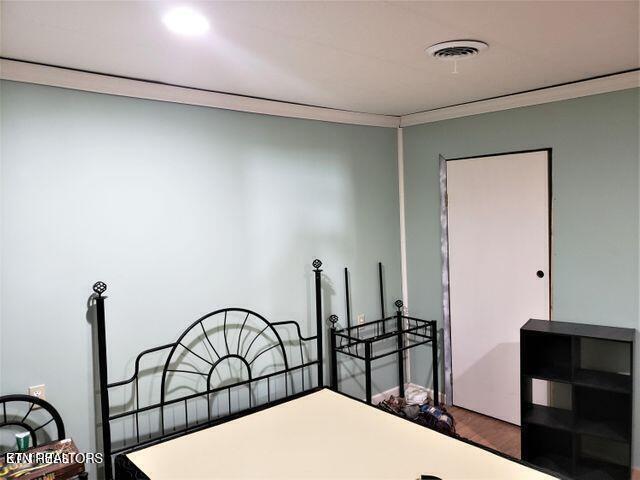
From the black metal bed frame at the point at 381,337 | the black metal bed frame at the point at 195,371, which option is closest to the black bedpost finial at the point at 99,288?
the black metal bed frame at the point at 195,371

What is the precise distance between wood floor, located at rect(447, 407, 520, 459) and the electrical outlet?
2663 mm

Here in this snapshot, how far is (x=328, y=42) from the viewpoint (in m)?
2.14

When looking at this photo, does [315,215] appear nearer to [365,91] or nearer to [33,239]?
[365,91]

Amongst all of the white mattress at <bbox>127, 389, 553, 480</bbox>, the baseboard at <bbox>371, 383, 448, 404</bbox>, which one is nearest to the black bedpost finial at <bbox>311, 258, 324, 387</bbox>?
the white mattress at <bbox>127, 389, 553, 480</bbox>

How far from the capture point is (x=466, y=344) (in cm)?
387

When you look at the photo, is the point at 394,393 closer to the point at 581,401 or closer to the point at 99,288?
the point at 581,401

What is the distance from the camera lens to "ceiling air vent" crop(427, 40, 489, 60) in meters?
2.19

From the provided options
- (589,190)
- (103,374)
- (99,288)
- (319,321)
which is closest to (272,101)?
(319,321)

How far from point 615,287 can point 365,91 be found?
195cm

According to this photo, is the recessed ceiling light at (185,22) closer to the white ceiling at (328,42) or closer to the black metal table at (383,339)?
the white ceiling at (328,42)

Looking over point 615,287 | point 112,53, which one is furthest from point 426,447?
point 112,53

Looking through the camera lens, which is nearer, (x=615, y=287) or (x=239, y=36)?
(x=239, y=36)

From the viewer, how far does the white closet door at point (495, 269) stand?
3.40m

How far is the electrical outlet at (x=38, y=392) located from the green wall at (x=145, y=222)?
0.03 m
